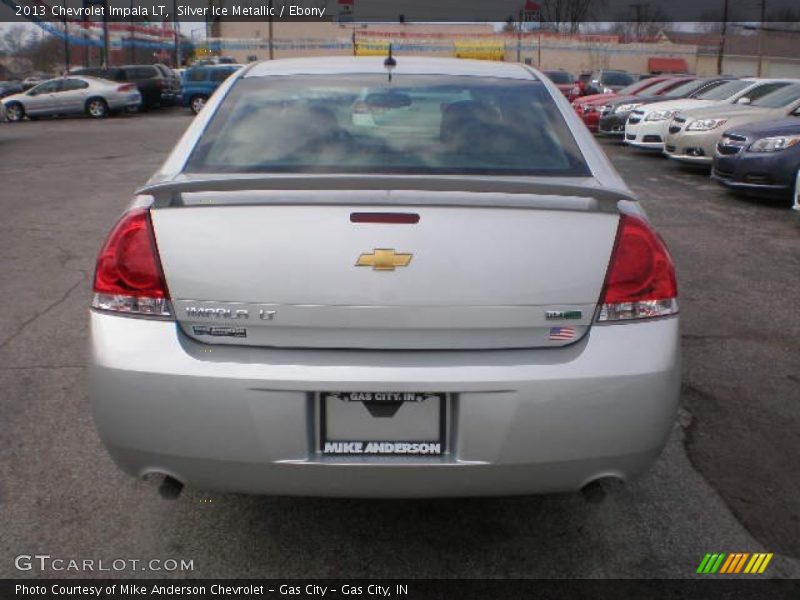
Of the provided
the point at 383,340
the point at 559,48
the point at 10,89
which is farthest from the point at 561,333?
the point at 559,48

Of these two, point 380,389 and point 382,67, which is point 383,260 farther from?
point 382,67

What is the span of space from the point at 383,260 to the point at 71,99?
96.8ft

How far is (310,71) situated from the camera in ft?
11.8

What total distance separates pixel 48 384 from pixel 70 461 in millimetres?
991

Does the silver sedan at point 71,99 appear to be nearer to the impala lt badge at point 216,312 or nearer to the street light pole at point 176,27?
the impala lt badge at point 216,312

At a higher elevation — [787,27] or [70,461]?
[787,27]

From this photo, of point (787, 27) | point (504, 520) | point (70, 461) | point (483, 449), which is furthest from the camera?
point (787, 27)

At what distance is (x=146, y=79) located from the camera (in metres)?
32.4

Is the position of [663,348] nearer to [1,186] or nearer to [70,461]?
[70,461]

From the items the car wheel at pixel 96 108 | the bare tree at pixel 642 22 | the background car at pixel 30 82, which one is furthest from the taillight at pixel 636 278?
the bare tree at pixel 642 22

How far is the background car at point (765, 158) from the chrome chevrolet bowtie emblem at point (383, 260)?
29.6 feet

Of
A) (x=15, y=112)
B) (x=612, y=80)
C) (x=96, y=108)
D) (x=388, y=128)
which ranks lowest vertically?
(x=15, y=112)

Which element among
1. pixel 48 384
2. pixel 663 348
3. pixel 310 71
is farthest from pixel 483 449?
pixel 48 384

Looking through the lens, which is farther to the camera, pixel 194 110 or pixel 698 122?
pixel 194 110
